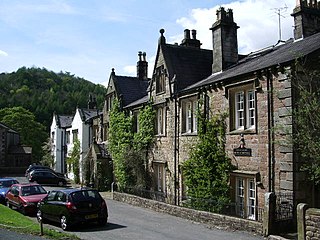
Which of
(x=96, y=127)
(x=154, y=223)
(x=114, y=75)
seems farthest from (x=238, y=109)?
(x=96, y=127)

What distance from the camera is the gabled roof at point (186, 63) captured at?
25.1 m

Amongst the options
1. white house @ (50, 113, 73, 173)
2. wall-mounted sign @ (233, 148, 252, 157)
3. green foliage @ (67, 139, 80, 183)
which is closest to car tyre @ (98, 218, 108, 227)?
wall-mounted sign @ (233, 148, 252, 157)

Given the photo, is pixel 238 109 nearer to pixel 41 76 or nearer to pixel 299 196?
pixel 299 196

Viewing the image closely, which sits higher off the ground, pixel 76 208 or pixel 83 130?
pixel 83 130

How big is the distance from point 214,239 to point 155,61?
52.3ft

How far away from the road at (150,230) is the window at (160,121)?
6993 millimetres

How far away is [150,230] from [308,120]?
7894mm

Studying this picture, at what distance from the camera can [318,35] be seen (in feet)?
59.2

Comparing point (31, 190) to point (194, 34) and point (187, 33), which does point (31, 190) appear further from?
point (194, 34)

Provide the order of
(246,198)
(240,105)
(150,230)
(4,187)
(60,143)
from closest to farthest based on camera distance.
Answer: (150,230)
(246,198)
(240,105)
(4,187)
(60,143)

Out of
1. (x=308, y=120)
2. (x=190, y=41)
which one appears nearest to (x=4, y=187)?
(x=190, y=41)

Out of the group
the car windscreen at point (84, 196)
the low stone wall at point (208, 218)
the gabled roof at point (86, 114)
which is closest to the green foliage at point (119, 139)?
the low stone wall at point (208, 218)

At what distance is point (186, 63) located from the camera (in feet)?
86.1

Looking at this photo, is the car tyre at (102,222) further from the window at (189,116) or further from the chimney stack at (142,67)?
the chimney stack at (142,67)
